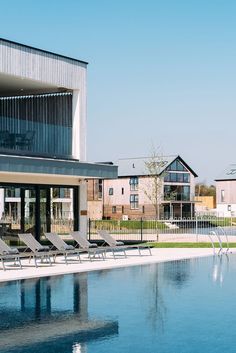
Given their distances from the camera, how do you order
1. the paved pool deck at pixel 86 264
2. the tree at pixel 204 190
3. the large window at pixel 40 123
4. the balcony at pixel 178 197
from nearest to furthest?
the paved pool deck at pixel 86 264 → the large window at pixel 40 123 → the balcony at pixel 178 197 → the tree at pixel 204 190

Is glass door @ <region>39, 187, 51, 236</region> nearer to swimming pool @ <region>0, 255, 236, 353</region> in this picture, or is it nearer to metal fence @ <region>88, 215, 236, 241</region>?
metal fence @ <region>88, 215, 236, 241</region>

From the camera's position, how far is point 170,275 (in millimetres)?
17484

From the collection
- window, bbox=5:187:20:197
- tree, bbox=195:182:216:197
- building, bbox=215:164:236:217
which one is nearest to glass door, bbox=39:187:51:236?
window, bbox=5:187:20:197

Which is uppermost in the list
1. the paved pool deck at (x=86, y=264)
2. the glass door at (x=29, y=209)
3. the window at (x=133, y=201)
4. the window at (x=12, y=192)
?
the window at (x=133, y=201)

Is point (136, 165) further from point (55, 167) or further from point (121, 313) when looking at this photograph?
point (121, 313)

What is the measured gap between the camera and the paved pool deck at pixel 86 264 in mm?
17422

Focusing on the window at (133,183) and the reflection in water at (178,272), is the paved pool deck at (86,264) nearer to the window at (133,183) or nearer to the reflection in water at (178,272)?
the reflection in water at (178,272)

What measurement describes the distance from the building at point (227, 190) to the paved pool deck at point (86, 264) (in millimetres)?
61543

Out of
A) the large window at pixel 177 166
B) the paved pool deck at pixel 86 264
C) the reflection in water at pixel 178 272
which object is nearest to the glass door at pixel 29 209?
the paved pool deck at pixel 86 264

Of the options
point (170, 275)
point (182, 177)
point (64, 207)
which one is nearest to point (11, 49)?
point (64, 207)

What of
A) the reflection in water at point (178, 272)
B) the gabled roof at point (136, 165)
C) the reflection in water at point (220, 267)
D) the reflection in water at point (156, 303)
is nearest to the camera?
the reflection in water at point (156, 303)

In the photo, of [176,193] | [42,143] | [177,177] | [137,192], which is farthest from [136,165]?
[42,143]

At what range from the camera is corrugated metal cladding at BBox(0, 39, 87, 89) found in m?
A: 22.1

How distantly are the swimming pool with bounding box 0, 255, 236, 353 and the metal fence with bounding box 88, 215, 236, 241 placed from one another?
46.8 feet
